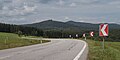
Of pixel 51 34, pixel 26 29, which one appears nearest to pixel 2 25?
pixel 26 29

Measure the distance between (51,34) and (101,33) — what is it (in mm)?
136928

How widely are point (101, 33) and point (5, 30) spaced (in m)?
147

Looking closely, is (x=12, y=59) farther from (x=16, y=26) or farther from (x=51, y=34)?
(x=16, y=26)

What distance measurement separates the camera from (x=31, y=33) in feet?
555

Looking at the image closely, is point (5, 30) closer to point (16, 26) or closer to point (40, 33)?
point (16, 26)

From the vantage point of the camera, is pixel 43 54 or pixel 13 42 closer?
pixel 43 54

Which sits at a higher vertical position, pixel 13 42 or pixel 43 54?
pixel 43 54

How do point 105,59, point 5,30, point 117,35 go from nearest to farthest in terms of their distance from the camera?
point 105,59, point 117,35, point 5,30

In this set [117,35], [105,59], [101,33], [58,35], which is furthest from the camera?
[58,35]

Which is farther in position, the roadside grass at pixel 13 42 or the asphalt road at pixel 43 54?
the roadside grass at pixel 13 42

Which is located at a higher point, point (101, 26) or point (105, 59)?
point (101, 26)

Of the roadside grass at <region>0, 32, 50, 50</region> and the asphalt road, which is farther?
the roadside grass at <region>0, 32, 50, 50</region>

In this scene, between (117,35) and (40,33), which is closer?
(117,35)

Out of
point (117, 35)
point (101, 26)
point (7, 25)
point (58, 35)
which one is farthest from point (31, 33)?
point (101, 26)
